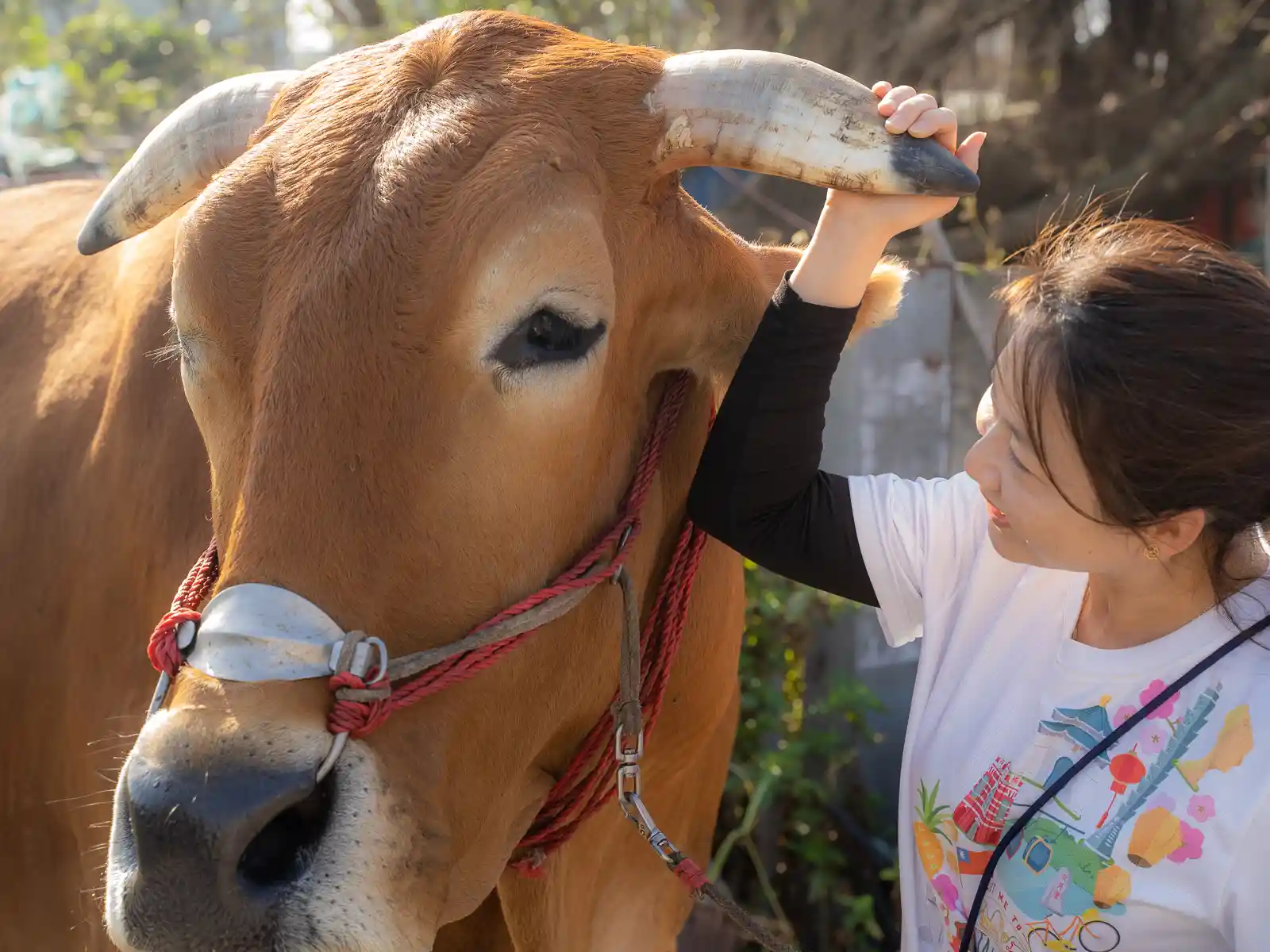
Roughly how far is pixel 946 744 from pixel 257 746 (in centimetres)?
113

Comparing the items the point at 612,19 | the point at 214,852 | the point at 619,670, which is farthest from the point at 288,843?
the point at 612,19

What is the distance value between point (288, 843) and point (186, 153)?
1417 mm

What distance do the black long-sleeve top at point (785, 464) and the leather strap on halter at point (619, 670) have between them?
0.13 metres

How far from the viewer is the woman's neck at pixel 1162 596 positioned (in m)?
1.89

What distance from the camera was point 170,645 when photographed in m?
1.73

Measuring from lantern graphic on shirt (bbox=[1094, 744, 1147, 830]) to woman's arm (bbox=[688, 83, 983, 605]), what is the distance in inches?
Result: 23.0

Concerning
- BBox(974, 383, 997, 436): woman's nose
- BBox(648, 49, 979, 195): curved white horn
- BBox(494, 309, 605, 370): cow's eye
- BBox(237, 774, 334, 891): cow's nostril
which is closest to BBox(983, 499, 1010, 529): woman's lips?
BBox(974, 383, 997, 436): woman's nose

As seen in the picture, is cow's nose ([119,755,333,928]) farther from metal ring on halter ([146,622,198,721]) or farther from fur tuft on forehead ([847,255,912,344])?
fur tuft on forehead ([847,255,912,344])

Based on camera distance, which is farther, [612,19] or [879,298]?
[612,19]

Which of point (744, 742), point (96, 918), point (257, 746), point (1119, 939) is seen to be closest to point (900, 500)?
point (1119, 939)

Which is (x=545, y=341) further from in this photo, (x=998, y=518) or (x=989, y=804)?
(x=989, y=804)

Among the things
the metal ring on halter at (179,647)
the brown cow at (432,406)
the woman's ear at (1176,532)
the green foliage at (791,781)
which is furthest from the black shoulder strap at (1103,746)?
the green foliage at (791,781)

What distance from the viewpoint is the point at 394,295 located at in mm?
1787

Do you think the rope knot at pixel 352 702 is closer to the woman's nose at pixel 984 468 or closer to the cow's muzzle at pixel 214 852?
the cow's muzzle at pixel 214 852
